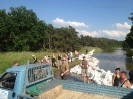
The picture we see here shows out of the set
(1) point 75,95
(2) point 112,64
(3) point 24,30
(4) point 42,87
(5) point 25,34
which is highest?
(3) point 24,30

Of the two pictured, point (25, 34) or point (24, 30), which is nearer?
point (25, 34)

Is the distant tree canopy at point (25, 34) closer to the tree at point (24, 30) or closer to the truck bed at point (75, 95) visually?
the tree at point (24, 30)

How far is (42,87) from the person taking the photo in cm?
555

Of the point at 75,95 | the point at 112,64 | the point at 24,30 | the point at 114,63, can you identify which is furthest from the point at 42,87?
the point at 24,30

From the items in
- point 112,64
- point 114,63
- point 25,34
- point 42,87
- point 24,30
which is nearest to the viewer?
point 42,87

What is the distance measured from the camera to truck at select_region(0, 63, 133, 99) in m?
4.98

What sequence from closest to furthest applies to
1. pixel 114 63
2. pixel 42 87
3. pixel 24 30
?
pixel 42 87 < pixel 114 63 < pixel 24 30

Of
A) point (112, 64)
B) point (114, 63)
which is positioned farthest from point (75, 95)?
point (114, 63)

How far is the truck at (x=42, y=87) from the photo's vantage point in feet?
16.3

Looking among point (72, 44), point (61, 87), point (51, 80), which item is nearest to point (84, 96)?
point (61, 87)

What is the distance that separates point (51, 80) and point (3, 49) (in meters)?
33.7

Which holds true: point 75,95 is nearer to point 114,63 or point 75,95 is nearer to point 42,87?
point 42,87

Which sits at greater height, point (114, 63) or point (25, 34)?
point (25, 34)

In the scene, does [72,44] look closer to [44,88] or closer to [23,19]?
[23,19]
